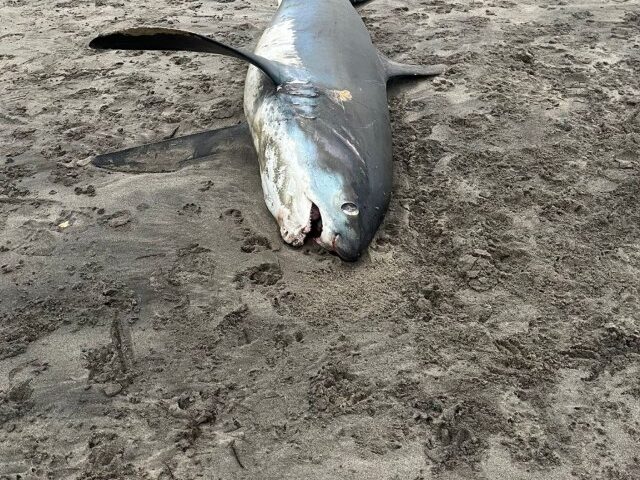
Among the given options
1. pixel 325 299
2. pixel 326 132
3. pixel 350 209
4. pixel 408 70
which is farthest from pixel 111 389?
pixel 408 70

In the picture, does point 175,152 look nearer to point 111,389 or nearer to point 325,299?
point 325,299

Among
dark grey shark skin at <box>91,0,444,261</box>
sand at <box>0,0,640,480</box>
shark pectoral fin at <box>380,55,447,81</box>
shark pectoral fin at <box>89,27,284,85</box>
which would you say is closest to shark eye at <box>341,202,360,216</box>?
dark grey shark skin at <box>91,0,444,261</box>

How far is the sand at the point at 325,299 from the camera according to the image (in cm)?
200

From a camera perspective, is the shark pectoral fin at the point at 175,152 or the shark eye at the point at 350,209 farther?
the shark pectoral fin at the point at 175,152

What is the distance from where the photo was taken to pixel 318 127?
110 inches

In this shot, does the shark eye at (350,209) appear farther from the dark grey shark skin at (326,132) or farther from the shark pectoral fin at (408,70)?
the shark pectoral fin at (408,70)

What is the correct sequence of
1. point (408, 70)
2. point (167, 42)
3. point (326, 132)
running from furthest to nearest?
point (408, 70) → point (167, 42) → point (326, 132)

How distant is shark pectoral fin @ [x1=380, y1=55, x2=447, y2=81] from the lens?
13.1 ft

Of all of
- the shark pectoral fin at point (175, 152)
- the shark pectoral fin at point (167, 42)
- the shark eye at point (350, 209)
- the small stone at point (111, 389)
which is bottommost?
the small stone at point (111, 389)

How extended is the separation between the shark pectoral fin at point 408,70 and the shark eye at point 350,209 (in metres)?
1.74

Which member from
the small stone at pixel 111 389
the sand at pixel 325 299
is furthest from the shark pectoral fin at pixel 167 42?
the small stone at pixel 111 389

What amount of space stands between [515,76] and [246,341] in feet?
10.3

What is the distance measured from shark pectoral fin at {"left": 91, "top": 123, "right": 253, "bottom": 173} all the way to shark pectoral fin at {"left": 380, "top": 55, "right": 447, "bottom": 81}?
1210 millimetres

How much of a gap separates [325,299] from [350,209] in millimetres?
422
